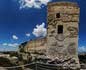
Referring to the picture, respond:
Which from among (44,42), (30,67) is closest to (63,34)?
(44,42)

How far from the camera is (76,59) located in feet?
26.7

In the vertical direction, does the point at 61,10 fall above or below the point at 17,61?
above

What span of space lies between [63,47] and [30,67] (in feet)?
4.50

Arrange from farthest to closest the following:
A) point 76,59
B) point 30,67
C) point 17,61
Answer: point 17,61, point 76,59, point 30,67

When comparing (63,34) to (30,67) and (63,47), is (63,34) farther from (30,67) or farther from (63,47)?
(30,67)

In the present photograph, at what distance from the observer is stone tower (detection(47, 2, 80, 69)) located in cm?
827

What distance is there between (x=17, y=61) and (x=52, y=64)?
5.23 feet

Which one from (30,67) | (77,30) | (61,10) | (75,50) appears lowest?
(30,67)

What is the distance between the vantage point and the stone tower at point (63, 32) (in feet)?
27.1

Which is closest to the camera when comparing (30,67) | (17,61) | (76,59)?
(30,67)

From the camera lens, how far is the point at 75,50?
8344 millimetres

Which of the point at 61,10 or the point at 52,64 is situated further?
the point at 61,10

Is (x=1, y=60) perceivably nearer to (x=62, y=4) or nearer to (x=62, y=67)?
(x=62, y=67)

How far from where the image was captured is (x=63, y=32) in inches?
327
